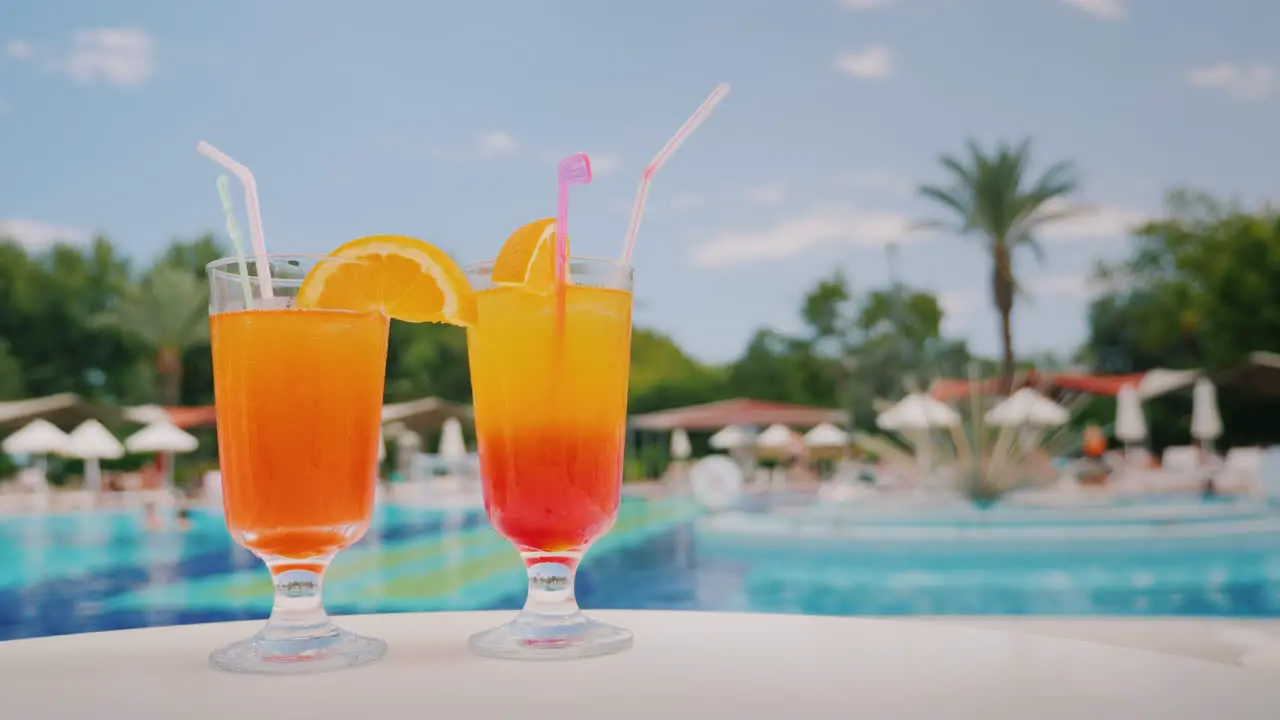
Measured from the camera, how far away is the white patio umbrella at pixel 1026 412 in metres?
22.0

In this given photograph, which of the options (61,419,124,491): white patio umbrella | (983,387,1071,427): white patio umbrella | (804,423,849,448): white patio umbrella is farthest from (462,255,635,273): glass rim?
(804,423,849,448): white patio umbrella

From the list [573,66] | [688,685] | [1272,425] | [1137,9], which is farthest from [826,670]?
[573,66]

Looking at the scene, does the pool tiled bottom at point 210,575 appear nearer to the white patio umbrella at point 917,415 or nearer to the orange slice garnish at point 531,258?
the white patio umbrella at point 917,415

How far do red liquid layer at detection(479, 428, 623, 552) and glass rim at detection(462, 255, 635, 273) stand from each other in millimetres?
223

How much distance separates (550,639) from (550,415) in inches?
11.4

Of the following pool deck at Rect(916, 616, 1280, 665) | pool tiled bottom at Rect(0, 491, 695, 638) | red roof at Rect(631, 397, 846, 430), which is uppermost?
pool deck at Rect(916, 616, 1280, 665)

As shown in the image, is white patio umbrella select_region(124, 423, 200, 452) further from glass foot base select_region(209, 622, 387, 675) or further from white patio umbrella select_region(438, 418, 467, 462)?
glass foot base select_region(209, 622, 387, 675)

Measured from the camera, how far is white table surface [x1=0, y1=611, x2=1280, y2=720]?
1.07 metres

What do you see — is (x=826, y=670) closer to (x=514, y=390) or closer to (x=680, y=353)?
(x=514, y=390)

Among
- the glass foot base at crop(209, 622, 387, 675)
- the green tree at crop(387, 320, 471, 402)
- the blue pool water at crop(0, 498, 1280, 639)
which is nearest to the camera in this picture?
the glass foot base at crop(209, 622, 387, 675)

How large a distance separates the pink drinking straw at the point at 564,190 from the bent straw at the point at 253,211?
36 centimetres

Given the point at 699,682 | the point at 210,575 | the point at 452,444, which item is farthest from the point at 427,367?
the point at 699,682

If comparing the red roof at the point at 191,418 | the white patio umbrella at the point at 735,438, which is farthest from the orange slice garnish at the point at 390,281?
the white patio umbrella at the point at 735,438

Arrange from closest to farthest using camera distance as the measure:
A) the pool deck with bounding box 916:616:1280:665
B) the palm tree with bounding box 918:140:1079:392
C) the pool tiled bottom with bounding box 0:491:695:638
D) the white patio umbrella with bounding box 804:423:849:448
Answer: the pool deck with bounding box 916:616:1280:665
the pool tiled bottom with bounding box 0:491:695:638
the palm tree with bounding box 918:140:1079:392
the white patio umbrella with bounding box 804:423:849:448
